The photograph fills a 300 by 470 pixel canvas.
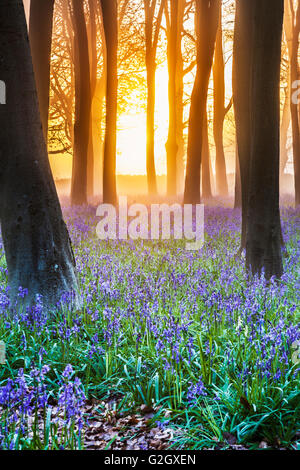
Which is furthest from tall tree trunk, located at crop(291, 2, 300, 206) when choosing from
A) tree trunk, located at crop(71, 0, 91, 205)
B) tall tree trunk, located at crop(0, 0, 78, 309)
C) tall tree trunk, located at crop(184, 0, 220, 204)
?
tall tree trunk, located at crop(0, 0, 78, 309)

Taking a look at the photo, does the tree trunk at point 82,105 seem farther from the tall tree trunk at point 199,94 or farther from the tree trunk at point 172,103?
the tree trunk at point 172,103

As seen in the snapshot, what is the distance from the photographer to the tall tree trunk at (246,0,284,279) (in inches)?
249

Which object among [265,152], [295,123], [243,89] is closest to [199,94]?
[295,123]

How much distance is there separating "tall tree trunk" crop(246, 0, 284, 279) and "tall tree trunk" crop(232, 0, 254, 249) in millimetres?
1510

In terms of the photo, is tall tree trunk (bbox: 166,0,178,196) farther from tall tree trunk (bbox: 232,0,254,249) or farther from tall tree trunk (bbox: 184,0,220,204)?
tall tree trunk (bbox: 232,0,254,249)

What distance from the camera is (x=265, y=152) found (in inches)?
252

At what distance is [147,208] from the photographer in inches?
661

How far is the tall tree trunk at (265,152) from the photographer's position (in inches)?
249

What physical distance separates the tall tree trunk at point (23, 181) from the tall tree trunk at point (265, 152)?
10.3 feet

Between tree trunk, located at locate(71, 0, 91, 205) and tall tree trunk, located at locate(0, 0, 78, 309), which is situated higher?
tree trunk, located at locate(71, 0, 91, 205)

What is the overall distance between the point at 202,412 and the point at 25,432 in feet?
→ 3.97

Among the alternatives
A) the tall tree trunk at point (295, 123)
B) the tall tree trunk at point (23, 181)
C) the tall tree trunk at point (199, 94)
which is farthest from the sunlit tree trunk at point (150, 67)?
the tall tree trunk at point (23, 181)
